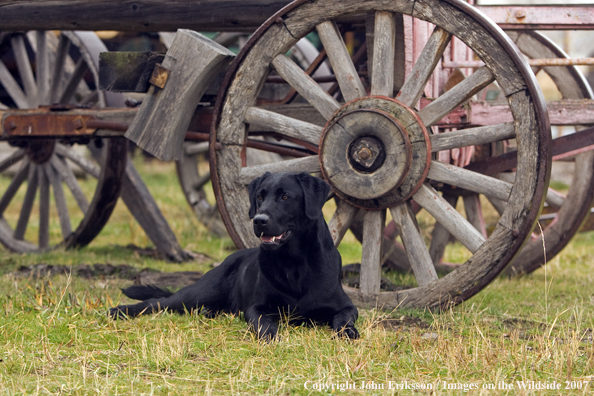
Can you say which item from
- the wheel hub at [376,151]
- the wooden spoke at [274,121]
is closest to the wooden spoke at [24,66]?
the wooden spoke at [274,121]

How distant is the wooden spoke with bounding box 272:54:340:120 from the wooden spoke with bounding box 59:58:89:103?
2.46 metres

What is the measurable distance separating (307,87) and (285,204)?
90cm

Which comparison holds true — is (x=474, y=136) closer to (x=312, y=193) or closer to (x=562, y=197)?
(x=312, y=193)

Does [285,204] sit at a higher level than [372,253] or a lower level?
higher

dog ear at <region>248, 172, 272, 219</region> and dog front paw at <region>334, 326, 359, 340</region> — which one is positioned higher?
dog ear at <region>248, 172, 272, 219</region>

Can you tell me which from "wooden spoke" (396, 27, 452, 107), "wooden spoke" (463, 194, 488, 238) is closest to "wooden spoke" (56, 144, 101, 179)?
"wooden spoke" (463, 194, 488, 238)

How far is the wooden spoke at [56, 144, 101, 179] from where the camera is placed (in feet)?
18.9

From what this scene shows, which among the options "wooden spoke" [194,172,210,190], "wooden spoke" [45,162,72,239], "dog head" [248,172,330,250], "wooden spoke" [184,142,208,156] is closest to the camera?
"dog head" [248,172,330,250]

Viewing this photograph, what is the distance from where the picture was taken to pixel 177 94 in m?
3.79

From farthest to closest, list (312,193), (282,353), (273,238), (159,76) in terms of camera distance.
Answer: (159,76) < (312,193) < (273,238) < (282,353)

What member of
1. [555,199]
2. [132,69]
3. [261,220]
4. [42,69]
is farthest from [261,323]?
[42,69]

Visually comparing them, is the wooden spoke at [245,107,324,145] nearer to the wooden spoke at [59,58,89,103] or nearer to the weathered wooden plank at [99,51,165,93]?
→ the weathered wooden plank at [99,51,165,93]

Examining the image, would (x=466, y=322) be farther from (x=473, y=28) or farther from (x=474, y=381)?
(x=473, y=28)

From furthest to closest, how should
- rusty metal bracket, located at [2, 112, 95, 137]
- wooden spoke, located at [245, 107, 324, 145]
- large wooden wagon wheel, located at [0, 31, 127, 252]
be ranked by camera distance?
1. large wooden wagon wheel, located at [0, 31, 127, 252]
2. rusty metal bracket, located at [2, 112, 95, 137]
3. wooden spoke, located at [245, 107, 324, 145]
